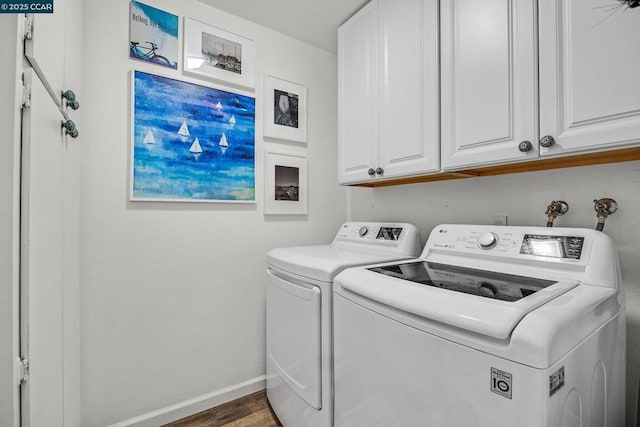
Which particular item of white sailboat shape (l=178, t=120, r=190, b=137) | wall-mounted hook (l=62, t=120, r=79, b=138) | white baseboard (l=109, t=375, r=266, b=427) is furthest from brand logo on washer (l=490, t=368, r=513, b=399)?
white sailboat shape (l=178, t=120, r=190, b=137)

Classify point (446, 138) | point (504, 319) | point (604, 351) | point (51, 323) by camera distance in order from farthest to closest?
1. point (446, 138)
2. point (51, 323)
3. point (604, 351)
4. point (504, 319)

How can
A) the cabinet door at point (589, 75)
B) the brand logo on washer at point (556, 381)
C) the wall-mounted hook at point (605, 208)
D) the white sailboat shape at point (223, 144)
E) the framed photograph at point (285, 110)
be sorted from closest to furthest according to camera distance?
the brand logo on washer at point (556, 381) < the cabinet door at point (589, 75) < the wall-mounted hook at point (605, 208) < the white sailboat shape at point (223, 144) < the framed photograph at point (285, 110)

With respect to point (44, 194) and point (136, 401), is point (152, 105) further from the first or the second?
point (136, 401)

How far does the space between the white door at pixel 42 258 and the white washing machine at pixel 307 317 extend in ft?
2.90

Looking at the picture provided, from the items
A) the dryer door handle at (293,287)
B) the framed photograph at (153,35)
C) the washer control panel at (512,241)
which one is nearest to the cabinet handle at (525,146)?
the washer control panel at (512,241)

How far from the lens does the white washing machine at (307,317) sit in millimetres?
1245

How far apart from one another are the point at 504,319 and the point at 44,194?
4.31ft

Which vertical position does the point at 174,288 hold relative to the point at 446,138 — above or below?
below

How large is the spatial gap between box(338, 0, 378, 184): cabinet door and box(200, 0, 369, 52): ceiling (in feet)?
0.28

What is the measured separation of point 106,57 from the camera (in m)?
1.52

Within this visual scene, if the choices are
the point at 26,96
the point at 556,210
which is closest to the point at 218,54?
the point at 26,96

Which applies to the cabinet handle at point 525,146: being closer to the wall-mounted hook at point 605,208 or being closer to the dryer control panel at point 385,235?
the wall-mounted hook at point 605,208

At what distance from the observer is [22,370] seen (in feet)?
2.41

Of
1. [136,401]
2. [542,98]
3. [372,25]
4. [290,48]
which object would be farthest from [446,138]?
[136,401]
